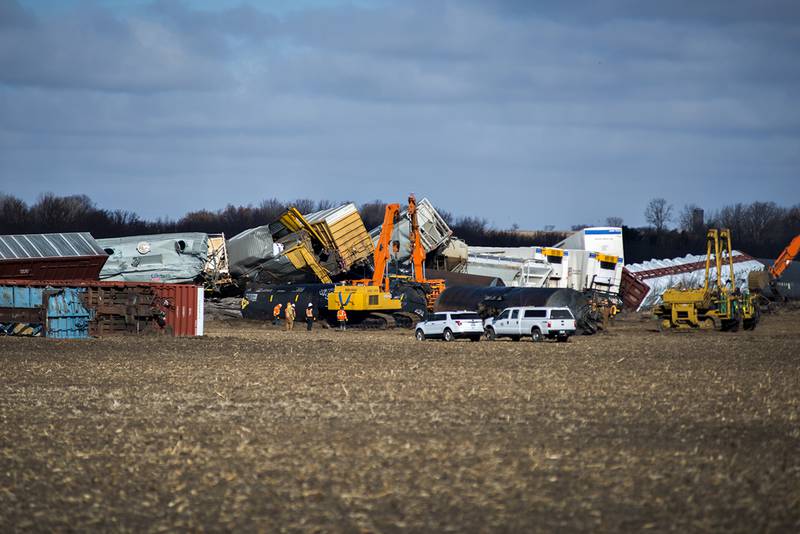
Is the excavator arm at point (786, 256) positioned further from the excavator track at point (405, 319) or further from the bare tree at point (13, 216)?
the bare tree at point (13, 216)

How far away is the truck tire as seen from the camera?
42281mm

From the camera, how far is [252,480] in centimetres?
1308

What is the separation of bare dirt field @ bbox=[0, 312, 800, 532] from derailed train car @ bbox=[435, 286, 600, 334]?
18069 mm

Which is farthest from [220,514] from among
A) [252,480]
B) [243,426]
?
[243,426]

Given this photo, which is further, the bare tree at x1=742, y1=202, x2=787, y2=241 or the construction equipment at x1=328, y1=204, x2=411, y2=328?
the bare tree at x1=742, y1=202, x2=787, y2=241

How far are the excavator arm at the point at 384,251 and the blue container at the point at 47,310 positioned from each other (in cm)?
1568

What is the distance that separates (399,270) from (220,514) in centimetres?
4876

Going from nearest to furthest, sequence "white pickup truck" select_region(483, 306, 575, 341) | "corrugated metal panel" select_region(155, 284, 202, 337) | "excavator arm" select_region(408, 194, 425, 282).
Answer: "white pickup truck" select_region(483, 306, 575, 341)
"corrugated metal panel" select_region(155, 284, 202, 337)
"excavator arm" select_region(408, 194, 425, 282)

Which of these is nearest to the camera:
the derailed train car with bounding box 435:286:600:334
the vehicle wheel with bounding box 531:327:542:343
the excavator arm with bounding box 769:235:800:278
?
the vehicle wheel with bounding box 531:327:542:343

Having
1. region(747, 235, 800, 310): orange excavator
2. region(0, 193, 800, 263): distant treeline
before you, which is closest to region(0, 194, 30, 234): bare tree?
region(0, 193, 800, 263): distant treeline

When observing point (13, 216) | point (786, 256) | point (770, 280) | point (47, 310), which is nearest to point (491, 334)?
point (47, 310)

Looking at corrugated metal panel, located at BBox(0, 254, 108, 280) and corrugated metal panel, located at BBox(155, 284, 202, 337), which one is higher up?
corrugated metal panel, located at BBox(0, 254, 108, 280)

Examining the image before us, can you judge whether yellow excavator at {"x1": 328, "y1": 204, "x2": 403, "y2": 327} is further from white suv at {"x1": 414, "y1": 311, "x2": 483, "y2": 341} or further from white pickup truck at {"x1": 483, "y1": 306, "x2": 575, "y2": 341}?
white pickup truck at {"x1": 483, "y1": 306, "x2": 575, "y2": 341}

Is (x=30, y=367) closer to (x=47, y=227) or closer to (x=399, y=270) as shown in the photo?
(x=399, y=270)
